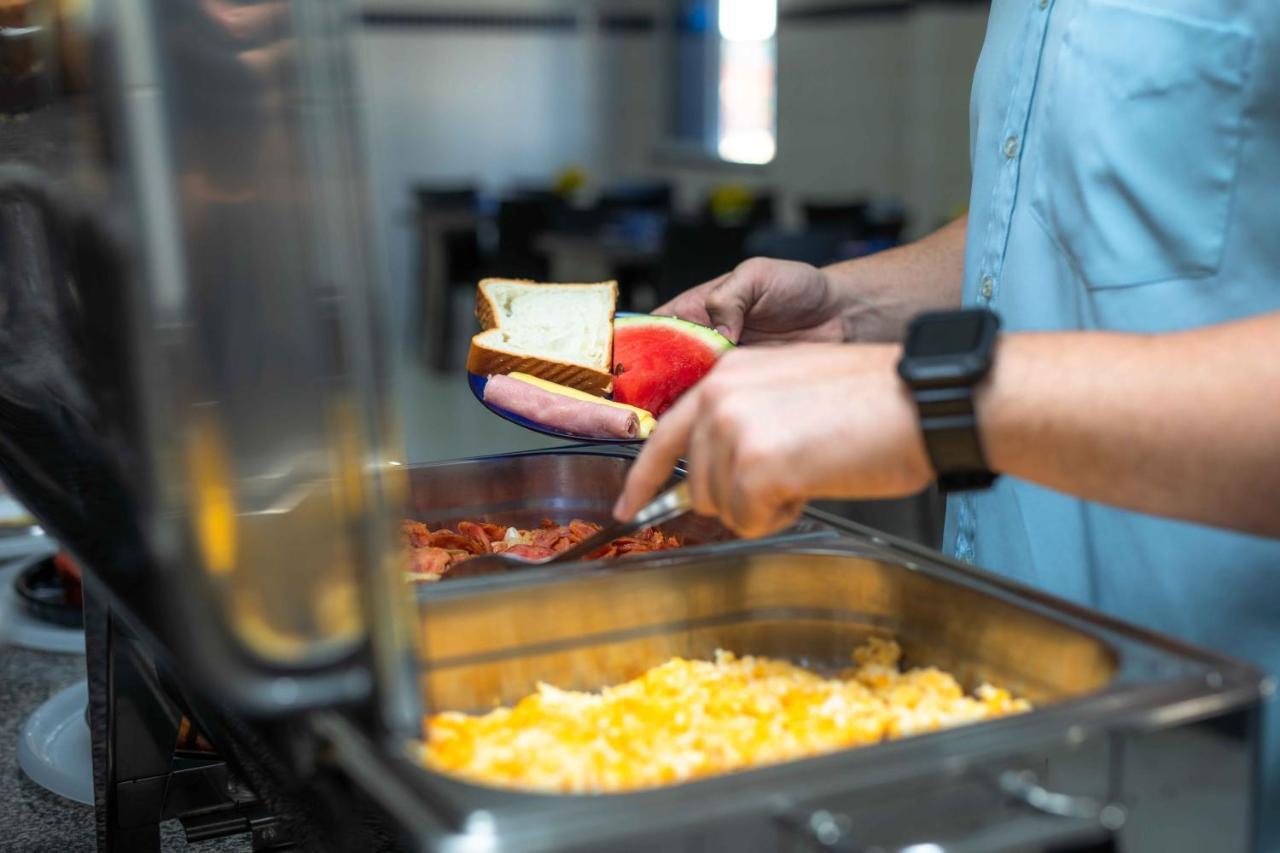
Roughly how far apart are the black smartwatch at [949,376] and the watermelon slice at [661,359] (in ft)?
1.87

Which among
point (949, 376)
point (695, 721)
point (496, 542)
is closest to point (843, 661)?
point (695, 721)

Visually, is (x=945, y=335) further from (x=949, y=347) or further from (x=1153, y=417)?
(x=1153, y=417)

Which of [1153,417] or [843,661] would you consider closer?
[1153,417]

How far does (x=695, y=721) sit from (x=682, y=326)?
0.69 metres

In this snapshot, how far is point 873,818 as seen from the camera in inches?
24.1

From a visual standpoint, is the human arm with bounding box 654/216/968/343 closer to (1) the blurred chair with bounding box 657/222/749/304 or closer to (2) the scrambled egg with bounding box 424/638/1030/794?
(2) the scrambled egg with bounding box 424/638/1030/794

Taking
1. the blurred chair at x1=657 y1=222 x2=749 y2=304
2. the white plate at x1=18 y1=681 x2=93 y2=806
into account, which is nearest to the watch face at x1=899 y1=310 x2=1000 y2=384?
the white plate at x1=18 y1=681 x2=93 y2=806

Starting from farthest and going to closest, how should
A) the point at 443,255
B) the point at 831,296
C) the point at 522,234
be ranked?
the point at 443,255
the point at 522,234
the point at 831,296

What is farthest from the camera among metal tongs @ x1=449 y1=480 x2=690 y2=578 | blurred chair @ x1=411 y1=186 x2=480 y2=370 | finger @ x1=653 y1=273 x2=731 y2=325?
blurred chair @ x1=411 y1=186 x2=480 y2=370

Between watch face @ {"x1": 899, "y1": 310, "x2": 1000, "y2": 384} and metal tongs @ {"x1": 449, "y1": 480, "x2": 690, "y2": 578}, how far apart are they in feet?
0.65

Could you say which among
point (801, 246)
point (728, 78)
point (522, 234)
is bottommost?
point (522, 234)

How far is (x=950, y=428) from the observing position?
30.5 inches

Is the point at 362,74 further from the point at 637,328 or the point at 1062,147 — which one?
the point at 637,328

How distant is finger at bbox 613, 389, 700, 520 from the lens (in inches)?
33.0
